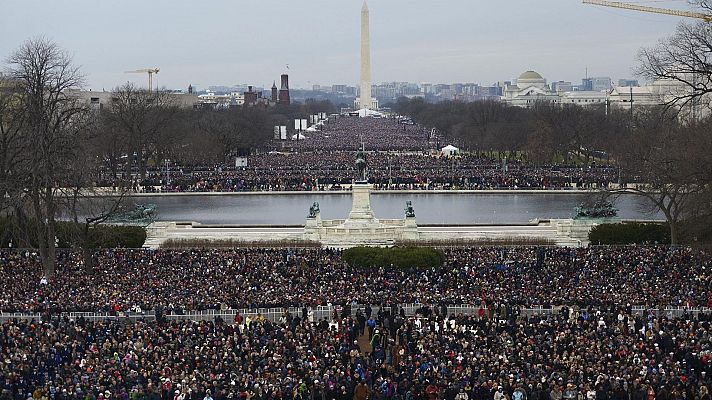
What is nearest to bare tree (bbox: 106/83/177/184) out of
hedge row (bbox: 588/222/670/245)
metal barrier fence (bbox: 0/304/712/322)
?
hedge row (bbox: 588/222/670/245)

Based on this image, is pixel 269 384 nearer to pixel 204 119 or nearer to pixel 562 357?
pixel 562 357

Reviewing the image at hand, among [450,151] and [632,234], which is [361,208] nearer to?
[632,234]

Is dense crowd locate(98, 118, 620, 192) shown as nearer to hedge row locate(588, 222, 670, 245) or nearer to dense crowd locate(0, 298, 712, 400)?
hedge row locate(588, 222, 670, 245)

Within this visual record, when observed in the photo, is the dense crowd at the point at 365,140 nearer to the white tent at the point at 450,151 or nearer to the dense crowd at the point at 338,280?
the white tent at the point at 450,151

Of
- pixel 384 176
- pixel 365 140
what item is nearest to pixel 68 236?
pixel 384 176

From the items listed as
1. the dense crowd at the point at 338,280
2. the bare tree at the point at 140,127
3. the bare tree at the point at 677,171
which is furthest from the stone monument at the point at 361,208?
the bare tree at the point at 140,127

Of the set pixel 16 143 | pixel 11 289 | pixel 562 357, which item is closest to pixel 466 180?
pixel 16 143

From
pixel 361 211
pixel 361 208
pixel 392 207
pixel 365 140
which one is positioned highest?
pixel 365 140

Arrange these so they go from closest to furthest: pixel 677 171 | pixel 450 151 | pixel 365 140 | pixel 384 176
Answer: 1. pixel 677 171
2. pixel 384 176
3. pixel 450 151
4. pixel 365 140
